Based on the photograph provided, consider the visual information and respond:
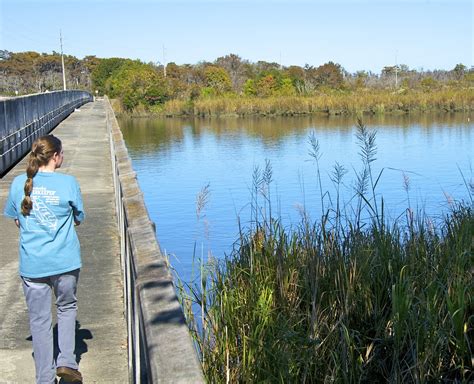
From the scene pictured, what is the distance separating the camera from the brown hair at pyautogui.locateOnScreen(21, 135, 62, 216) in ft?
14.5

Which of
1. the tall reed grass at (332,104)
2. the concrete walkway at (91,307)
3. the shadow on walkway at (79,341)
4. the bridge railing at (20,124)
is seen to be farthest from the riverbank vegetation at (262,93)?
the shadow on walkway at (79,341)

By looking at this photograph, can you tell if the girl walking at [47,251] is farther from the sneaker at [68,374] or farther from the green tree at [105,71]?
the green tree at [105,71]

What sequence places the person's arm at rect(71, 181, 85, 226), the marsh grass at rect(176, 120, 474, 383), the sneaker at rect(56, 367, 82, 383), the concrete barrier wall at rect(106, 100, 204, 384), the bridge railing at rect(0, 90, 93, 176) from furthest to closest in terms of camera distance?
the bridge railing at rect(0, 90, 93, 176) < the marsh grass at rect(176, 120, 474, 383) < the person's arm at rect(71, 181, 85, 226) < the sneaker at rect(56, 367, 82, 383) < the concrete barrier wall at rect(106, 100, 204, 384)

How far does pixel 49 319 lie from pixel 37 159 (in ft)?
3.13

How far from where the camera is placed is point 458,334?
5922mm

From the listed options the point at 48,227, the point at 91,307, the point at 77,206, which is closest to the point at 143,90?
the point at 91,307

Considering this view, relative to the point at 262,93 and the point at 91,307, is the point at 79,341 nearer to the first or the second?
the point at 91,307

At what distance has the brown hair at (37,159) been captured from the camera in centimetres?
443

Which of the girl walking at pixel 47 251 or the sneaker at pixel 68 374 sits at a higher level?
the girl walking at pixel 47 251

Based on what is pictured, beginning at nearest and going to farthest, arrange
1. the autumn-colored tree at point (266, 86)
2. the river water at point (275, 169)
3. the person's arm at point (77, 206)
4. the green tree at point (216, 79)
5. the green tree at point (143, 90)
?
the person's arm at point (77, 206)
the river water at point (275, 169)
the green tree at point (143, 90)
the autumn-colored tree at point (266, 86)
the green tree at point (216, 79)

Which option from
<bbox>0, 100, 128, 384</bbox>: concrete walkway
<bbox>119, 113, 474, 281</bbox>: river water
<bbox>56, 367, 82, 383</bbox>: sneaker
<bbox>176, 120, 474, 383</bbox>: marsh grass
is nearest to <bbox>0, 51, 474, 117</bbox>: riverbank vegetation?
<bbox>119, 113, 474, 281</bbox>: river water

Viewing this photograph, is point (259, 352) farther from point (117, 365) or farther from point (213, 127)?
point (213, 127)

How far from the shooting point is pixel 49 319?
453 cm

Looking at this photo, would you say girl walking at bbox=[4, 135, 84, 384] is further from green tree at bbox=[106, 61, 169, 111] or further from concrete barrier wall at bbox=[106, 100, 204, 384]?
green tree at bbox=[106, 61, 169, 111]
